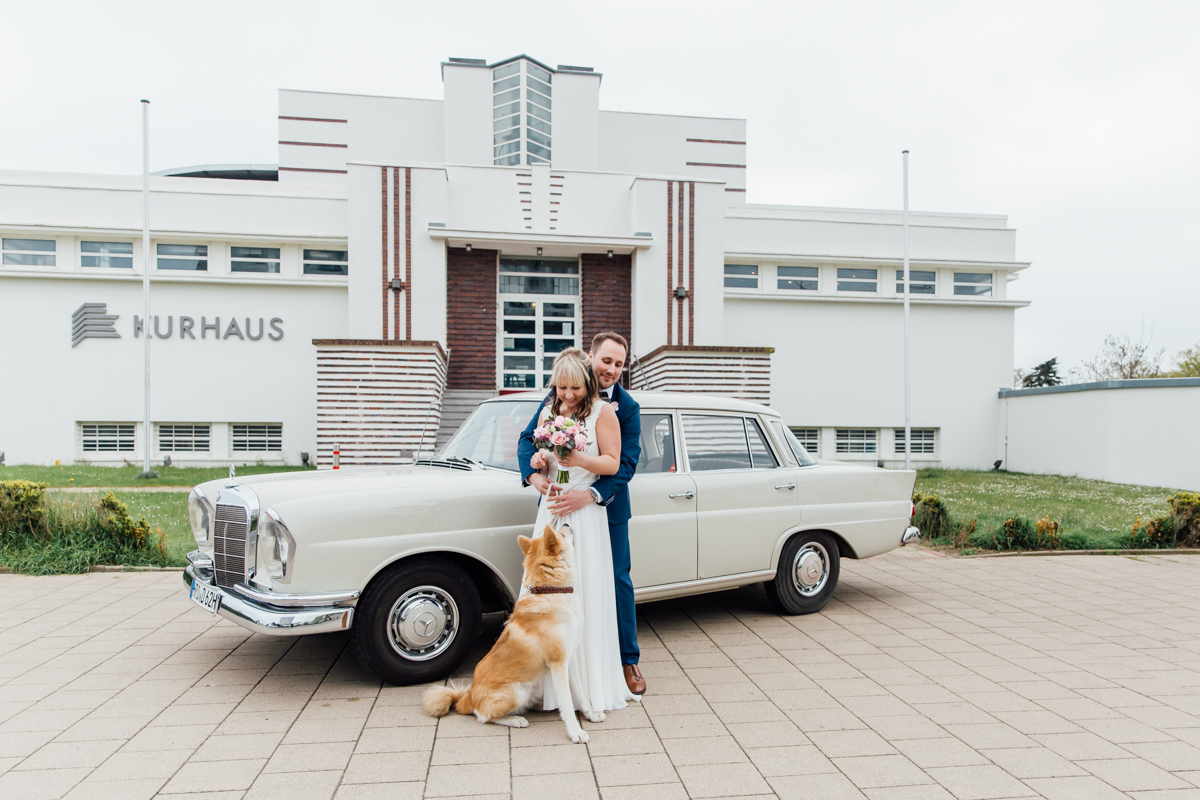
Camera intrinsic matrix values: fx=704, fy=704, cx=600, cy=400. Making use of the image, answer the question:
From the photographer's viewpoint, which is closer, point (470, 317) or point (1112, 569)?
point (1112, 569)

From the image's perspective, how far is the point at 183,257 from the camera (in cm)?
1761

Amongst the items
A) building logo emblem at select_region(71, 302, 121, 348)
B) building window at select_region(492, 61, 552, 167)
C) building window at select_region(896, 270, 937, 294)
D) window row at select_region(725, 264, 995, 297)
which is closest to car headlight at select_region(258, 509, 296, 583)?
building logo emblem at select_region(71, 302, 121, 348)

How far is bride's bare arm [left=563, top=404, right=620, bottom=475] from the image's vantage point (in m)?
3.73

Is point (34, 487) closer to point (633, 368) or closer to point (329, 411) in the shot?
point (329, 411)

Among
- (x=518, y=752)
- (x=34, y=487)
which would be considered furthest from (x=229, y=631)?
(x=34, y=487)

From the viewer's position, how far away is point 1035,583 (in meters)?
7.13

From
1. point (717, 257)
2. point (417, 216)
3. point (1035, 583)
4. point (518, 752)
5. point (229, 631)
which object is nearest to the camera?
point (518, 752)

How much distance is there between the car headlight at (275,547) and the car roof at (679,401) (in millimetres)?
1765

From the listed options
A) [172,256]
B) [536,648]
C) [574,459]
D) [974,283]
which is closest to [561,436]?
[574,459]

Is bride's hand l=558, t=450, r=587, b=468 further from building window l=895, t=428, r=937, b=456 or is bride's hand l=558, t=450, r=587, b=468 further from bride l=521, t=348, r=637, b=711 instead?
building window l=895, t=428, r=937, b=456

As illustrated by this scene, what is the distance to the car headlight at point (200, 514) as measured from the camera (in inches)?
170

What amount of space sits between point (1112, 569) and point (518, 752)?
763cm

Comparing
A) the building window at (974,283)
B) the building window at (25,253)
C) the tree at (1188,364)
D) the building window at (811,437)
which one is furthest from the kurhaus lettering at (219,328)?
the tree at (1188,364)

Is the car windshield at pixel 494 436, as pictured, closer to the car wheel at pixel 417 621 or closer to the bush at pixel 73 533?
the car wheel at pixel 417 621
